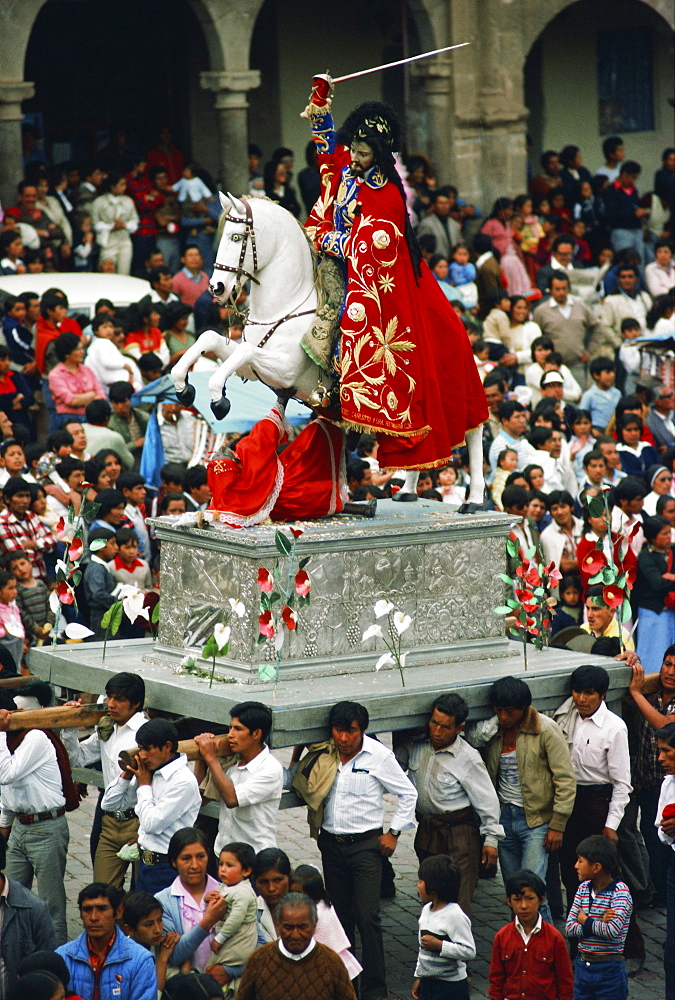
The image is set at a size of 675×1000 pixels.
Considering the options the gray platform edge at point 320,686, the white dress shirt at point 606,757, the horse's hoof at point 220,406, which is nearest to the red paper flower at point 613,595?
the gray platform edge at point 320,686

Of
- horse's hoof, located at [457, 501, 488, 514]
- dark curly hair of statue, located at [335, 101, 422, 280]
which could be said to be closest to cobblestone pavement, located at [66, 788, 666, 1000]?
horse's hoof, located at [457, 501, 488, 514]

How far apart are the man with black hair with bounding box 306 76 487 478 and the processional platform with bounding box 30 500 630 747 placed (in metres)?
0.53

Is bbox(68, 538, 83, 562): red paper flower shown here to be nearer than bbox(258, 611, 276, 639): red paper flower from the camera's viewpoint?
No

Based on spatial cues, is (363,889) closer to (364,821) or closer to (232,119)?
(364,821)

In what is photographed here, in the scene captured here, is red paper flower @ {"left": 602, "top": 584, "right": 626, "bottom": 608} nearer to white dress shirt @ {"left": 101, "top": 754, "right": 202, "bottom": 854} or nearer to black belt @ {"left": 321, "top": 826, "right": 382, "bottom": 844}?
black belt @ {"left": 321, "top": 826, "right": 382, "bottom": 844}

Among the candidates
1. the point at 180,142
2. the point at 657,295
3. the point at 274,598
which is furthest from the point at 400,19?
the point at 274,598

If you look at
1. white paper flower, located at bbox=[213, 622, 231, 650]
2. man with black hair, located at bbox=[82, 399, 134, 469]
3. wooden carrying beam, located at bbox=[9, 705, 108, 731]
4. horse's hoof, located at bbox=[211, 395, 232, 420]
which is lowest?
wooden carrying beam, located at bbox=[9, 705, 108, 731]

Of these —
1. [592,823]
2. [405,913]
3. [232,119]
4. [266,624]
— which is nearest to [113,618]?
[266,624]

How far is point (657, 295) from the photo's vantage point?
1906 cm

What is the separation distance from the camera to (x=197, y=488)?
12.0 meters

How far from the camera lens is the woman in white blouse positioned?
682 inches

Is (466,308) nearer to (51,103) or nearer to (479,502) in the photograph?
(51,103)

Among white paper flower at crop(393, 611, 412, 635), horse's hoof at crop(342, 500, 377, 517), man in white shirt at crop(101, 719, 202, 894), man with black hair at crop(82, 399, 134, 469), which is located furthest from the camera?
man with black hair at crop(82, 399, 134, 469)

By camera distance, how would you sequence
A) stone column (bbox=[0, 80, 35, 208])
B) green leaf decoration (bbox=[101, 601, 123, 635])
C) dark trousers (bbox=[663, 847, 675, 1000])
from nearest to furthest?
1. dark trousers (bbox=[663, 847, 675, 1000])
2. green leaf decoration (bbox=[101, 601, 123, 635])
3. stone column (bbox=[0, 80, 35, 208])
